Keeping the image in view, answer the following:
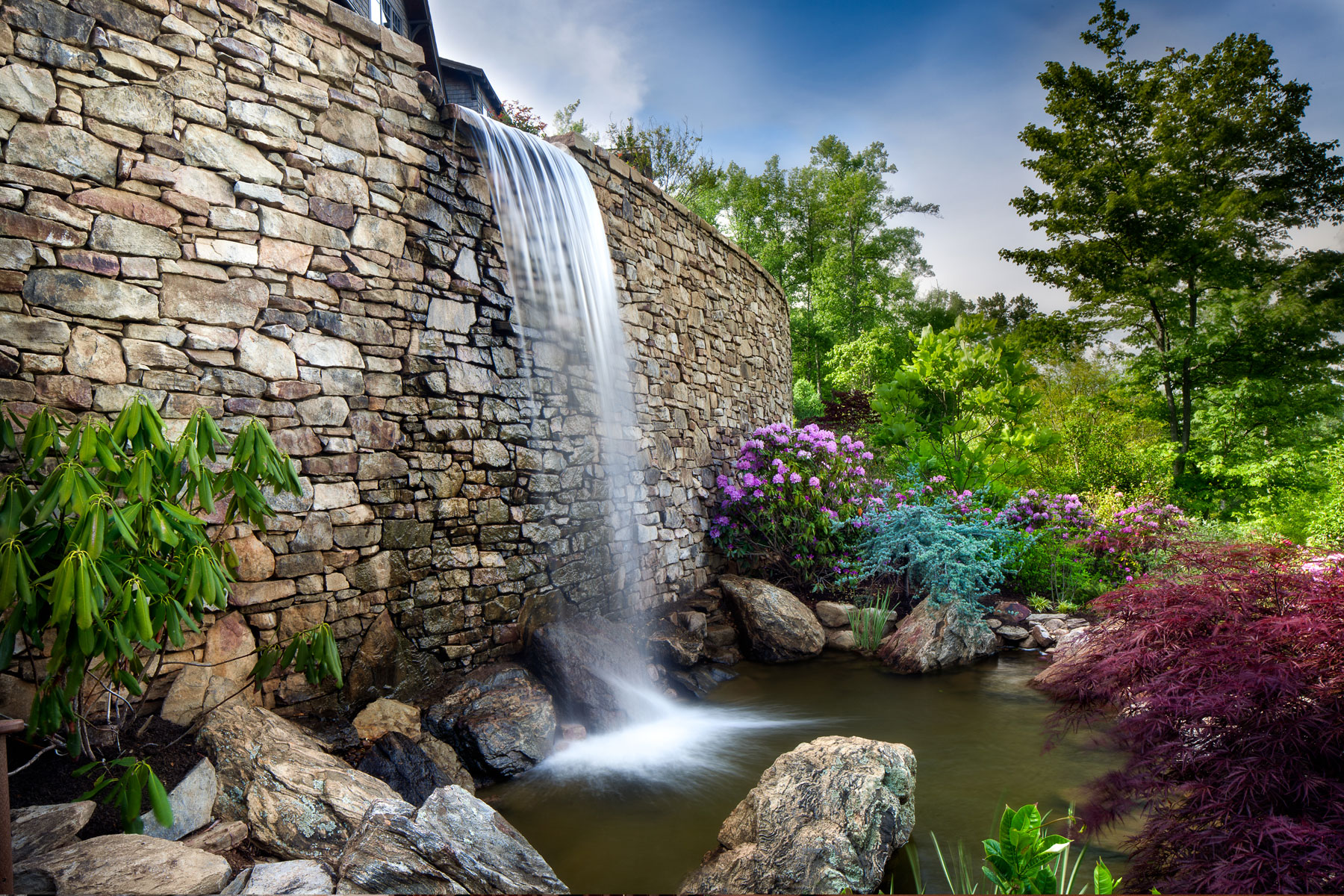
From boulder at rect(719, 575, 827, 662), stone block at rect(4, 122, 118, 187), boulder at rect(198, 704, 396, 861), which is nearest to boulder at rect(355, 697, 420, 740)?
boulder at rect(198, 704, 396, 861)

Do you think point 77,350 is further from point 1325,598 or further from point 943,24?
point 943,24

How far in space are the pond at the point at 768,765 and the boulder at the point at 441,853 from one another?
19.8 inches

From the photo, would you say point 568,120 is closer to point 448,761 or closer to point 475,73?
point 475,73

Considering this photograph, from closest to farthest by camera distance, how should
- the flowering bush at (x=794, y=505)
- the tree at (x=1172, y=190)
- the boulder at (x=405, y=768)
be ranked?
Result: the boulder at (x=405, y=768), the flowering bush at (x=794, y=505), the tree at (x=1172, y=190)

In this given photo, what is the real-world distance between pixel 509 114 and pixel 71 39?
31.0ft

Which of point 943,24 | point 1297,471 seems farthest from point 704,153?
point 1297,471

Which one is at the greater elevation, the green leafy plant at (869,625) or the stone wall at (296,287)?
the stone wall at (296,287)

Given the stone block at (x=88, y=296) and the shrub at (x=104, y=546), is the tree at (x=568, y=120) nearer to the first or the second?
the stone block at (x=88, y=296)

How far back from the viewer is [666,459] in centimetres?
583

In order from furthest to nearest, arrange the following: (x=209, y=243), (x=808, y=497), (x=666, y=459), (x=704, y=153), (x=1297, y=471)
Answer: (x=704, y=153) → (x=1297, y=471) → (x=808, y=497) → (x=666, y=459) → (x=209, y=243)

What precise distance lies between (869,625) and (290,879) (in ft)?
15.2

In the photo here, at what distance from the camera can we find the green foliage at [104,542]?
175 cm

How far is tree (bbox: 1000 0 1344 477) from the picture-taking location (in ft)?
28.0

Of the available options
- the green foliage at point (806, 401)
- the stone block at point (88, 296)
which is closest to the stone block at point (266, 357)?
the stone block at point (88, 296)
